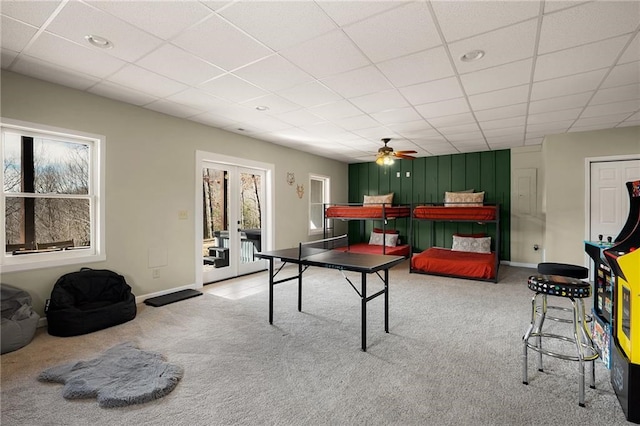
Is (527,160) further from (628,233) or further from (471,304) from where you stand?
(628,233)

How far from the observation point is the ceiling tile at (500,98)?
11.3 feet

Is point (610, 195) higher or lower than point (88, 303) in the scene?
higher

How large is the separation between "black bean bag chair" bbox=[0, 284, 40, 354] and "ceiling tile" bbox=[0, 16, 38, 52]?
2194 mm

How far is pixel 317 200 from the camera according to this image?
7957mm

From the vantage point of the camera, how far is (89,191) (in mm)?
3707

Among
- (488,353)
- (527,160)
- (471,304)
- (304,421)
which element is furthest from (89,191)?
(527,160)

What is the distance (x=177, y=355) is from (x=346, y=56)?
A: 3.01 m

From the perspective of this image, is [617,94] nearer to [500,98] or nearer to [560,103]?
[560,103]

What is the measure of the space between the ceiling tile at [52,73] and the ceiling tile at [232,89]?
1.18 m

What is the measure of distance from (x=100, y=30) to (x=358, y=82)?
7.46 feet

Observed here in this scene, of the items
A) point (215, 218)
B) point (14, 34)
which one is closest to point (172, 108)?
point (14, 34)

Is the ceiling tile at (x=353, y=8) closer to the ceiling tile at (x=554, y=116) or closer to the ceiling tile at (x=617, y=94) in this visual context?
the ceiling tile at (x=617, y=94)

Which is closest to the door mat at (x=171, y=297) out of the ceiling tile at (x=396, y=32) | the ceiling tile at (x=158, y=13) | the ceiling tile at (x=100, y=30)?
the ceiling tile at (x=100, y=30)

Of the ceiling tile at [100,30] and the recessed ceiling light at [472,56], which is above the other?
the ceiling tile at [100,30]
